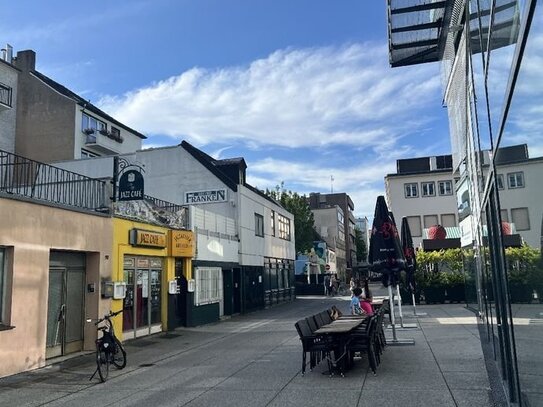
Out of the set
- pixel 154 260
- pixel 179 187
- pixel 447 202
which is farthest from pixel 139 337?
pixel 447 202

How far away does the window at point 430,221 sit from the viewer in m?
48.9

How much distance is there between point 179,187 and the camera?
85.3 ft

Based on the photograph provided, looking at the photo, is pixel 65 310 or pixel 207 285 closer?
pixel 65 310

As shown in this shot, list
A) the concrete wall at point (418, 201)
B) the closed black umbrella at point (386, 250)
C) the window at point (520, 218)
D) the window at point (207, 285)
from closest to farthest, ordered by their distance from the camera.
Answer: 1. the window at point (520, 218)
2. the closed black umbrella at point (386, 250)
3. the window at point (207, 285)
4. the concrete wall at point (418, 201)

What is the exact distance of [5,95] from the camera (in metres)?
29.6

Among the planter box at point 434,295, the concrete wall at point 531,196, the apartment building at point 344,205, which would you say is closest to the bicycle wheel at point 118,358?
the concrete wall at point 531,196

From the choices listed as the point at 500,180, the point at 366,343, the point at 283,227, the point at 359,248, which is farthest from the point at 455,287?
the point at 359,248

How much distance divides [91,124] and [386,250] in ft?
97.4

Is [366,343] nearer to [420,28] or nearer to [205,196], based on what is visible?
[420,28]

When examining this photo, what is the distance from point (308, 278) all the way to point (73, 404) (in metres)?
43.3

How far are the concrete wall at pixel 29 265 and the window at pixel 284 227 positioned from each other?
22.5 meters

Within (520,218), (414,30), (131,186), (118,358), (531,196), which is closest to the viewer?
(531,196)

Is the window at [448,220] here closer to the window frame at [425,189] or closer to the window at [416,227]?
the window at [416,227]

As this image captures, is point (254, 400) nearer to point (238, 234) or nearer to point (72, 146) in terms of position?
point (238, 234)
